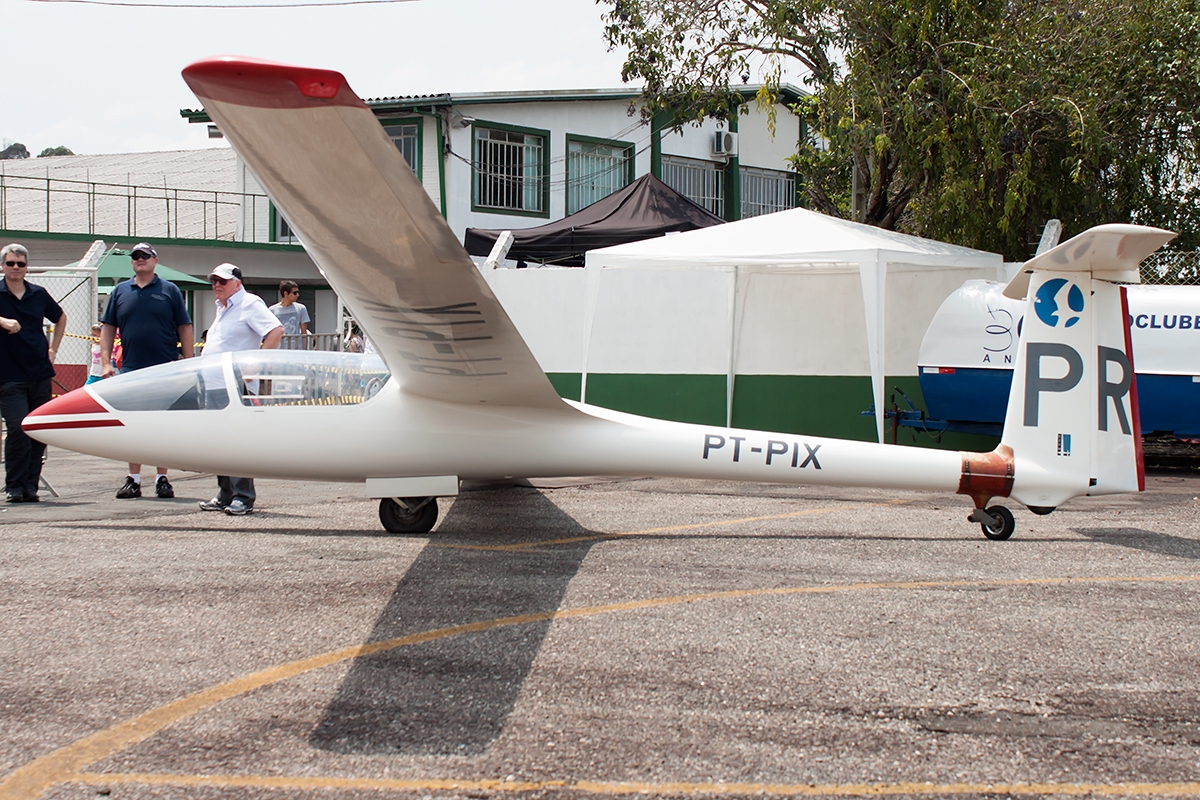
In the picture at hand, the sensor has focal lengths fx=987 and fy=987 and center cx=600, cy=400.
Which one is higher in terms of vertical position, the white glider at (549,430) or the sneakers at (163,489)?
the white glider at (549,430)

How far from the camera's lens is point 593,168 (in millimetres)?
22922

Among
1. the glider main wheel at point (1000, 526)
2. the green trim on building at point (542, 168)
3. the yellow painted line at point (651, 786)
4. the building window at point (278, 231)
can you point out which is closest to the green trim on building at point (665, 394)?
the glider main wheel at point (1000, 526)

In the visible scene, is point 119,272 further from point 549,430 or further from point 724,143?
point 724,143

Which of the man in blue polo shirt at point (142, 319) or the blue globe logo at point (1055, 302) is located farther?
the man in blue polo shirt at point (142, 319)

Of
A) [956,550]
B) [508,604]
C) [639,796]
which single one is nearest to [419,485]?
[508,604]

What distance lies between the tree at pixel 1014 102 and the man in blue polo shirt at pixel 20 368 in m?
8.94

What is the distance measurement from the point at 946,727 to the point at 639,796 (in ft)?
3.73

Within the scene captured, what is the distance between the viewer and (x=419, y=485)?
6.28 metres

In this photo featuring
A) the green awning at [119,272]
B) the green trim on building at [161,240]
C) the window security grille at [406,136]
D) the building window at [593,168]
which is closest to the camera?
the green awning at [119,272]

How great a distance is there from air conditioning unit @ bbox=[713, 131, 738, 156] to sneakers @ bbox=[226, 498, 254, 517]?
19.7 m

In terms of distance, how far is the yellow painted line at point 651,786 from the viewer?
280 cm

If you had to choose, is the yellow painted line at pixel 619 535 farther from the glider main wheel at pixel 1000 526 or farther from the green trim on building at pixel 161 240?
the green trim on building at pixel 161 240

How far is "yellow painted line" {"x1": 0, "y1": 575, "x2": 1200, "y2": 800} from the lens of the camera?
113 inches

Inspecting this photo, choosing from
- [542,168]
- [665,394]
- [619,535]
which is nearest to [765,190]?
[542,168]
